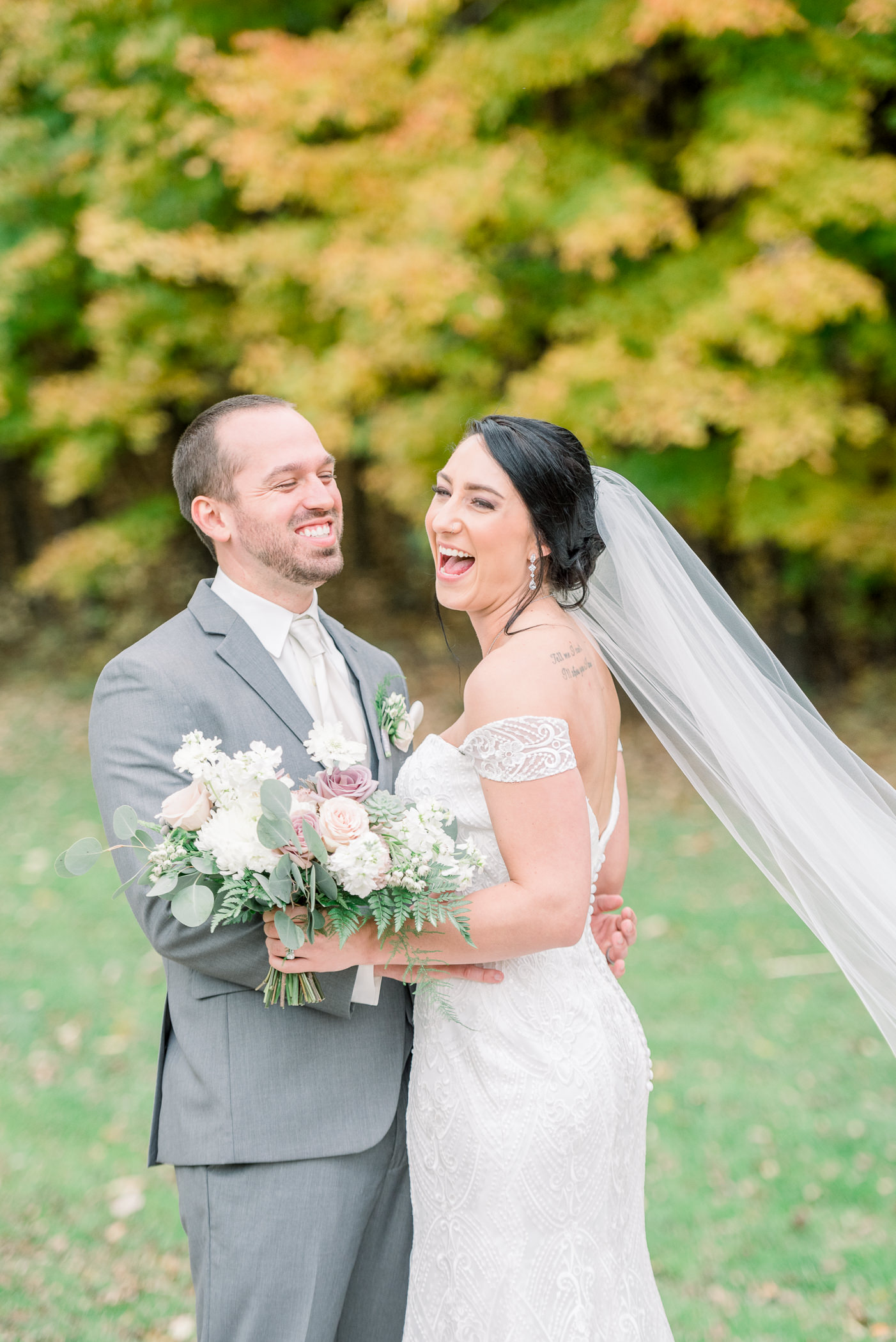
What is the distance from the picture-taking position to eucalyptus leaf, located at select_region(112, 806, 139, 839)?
2.28 m

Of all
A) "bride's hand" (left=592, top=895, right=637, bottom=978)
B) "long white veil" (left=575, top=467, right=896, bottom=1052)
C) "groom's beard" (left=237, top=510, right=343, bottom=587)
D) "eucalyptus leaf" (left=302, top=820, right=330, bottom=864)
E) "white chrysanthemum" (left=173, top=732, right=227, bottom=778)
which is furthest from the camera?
"bride's hand" (left=592, top=895, right=637, bottom=978)

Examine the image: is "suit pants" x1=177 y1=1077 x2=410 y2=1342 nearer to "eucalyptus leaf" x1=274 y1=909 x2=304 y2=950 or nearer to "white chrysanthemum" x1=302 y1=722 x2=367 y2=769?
"eucalyptus leaf" x1=274 y1=909 x2=304 y2=950

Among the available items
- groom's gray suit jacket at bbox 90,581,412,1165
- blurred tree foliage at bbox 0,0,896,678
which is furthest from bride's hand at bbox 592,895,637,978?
blurred tree foliage at bbox 0,0,896,678

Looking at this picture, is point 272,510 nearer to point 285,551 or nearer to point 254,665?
point 285,551

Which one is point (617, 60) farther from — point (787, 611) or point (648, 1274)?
point (648, 1274)

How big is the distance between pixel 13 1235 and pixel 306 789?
3499 millimetres

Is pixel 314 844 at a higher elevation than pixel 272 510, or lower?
lower

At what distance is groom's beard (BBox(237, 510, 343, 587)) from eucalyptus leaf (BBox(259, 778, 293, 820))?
82cm

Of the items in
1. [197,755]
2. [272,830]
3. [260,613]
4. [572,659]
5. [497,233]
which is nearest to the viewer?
[272,830]

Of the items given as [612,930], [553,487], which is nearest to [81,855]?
[553,487]

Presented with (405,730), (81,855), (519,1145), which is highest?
(81,855)

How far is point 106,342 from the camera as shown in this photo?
12.1m

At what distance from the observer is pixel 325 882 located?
7.25ft

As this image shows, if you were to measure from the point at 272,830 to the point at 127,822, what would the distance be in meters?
0.34
